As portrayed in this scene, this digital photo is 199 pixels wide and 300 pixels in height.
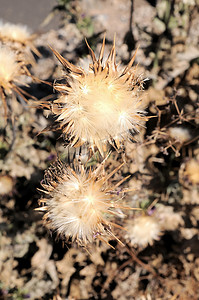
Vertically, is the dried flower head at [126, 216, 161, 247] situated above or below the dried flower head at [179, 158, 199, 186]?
below

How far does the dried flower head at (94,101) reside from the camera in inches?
48.2

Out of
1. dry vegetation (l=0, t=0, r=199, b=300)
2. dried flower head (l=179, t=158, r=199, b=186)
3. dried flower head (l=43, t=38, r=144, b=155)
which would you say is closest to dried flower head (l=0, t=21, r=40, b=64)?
dry vegetation (l=0, t=0, r=199, b=300)

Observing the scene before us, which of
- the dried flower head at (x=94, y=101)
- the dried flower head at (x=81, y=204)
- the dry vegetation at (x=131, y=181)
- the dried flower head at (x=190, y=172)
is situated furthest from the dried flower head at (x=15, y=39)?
the dried flower head at (x=190, y=172)

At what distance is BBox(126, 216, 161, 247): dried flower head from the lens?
6.33ft

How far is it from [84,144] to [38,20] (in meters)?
1.99

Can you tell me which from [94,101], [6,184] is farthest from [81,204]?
[6,184]

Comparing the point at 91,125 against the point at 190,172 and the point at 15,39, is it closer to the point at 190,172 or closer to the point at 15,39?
the point at 15,39

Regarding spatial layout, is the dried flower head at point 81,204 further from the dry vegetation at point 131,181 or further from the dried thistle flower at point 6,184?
the dried thistle flower at point 6,184

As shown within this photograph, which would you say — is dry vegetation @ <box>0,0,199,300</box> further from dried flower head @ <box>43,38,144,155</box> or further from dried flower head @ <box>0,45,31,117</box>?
dried flower head @ <box>43,38,144,155</box>

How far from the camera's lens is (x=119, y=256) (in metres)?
2.08

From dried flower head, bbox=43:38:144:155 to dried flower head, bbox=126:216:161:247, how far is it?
34.3 inches

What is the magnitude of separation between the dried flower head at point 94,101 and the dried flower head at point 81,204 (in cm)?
18

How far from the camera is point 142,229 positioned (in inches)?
76.3

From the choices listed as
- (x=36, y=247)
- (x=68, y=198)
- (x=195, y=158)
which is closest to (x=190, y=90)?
(x=195, y=158)
